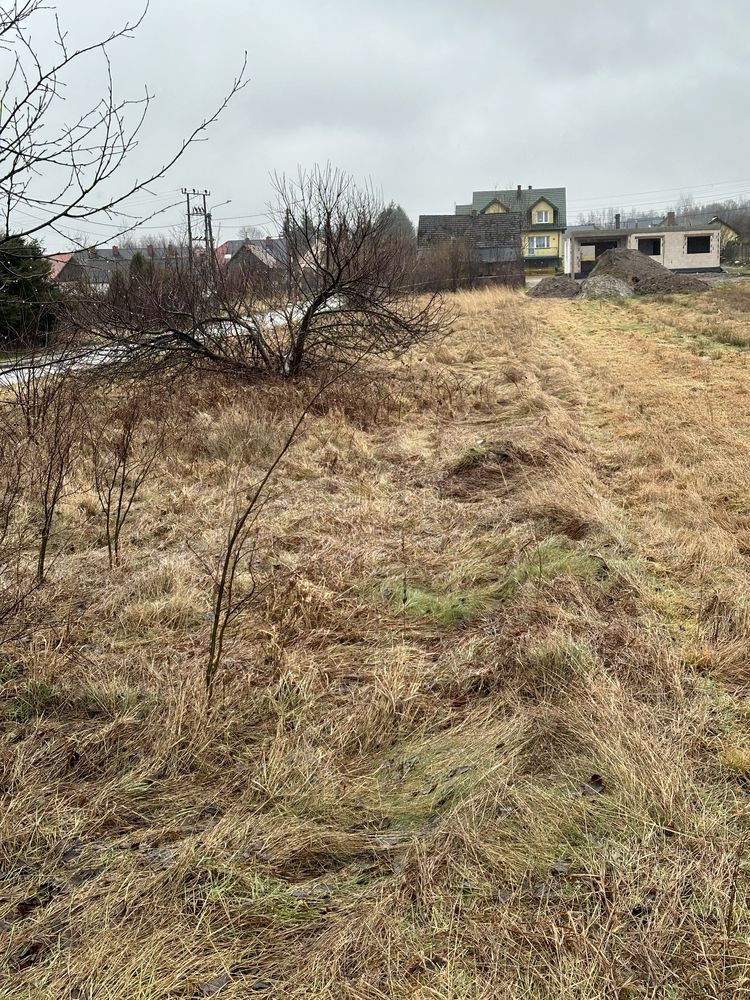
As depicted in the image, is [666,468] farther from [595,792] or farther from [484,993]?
[484,993]

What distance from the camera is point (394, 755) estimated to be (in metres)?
2.58

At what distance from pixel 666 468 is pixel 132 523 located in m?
4.36

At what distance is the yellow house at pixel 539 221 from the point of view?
191 feet

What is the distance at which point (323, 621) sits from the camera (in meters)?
3.53

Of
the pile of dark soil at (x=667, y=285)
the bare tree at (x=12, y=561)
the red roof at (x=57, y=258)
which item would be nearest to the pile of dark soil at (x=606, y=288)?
the pile of dark soil at (x=667, y=285)

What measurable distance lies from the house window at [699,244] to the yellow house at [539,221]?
35.6ft

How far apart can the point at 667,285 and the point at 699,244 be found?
75.1 ft

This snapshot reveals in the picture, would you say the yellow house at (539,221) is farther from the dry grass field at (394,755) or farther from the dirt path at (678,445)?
the dry grass field at (394,755)

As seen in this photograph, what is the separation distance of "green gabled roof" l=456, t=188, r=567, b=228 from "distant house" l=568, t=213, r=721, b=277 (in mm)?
10961

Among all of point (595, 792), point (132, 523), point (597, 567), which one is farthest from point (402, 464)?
point (595, 792)

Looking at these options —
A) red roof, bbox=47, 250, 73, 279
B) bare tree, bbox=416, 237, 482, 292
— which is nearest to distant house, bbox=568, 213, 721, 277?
bare tree, bbox=416, 237, 482, 292

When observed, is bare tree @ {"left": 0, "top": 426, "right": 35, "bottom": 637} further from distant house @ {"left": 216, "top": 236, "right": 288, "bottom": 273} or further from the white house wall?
the white house wall

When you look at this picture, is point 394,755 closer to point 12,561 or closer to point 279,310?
point 12,561

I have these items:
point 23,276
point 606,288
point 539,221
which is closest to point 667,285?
point 606,288
